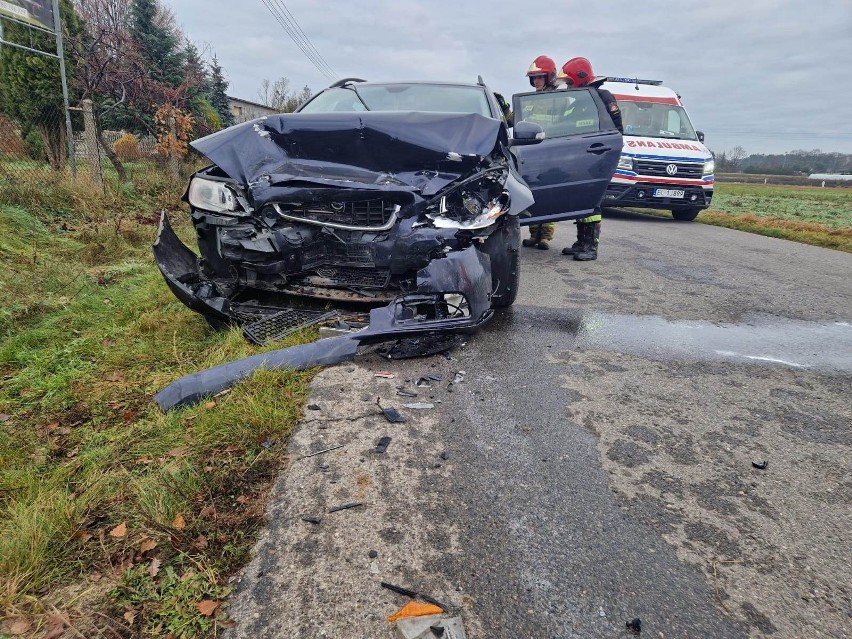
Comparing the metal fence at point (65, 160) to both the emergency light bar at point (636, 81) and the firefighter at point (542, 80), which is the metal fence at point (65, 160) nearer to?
the firefighter at point (542, 80)

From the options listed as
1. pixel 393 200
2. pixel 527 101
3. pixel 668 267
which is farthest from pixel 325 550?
pixel 527 101

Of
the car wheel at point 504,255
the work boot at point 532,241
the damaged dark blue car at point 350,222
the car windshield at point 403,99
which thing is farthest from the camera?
the work boot at point 532,241

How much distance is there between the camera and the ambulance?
976 centimetres

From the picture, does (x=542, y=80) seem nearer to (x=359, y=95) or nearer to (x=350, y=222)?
(x=359, y=95)

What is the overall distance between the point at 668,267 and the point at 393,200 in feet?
13.7

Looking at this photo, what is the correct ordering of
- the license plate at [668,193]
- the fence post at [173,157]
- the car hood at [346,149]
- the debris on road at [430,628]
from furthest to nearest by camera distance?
the license plate at [668,193]
the fence post at [173,157]
the car hood at [346,149]
the debris on road at [430,628]

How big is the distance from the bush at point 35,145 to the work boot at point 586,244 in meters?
7.16

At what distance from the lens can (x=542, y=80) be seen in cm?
677

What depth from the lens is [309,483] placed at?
1.84m

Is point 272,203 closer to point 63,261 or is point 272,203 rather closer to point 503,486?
point 503,486

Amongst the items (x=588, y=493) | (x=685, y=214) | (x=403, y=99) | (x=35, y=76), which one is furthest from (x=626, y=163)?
(x=35, y=76)

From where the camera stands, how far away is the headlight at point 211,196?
9.95 feet

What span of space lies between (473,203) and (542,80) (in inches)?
178

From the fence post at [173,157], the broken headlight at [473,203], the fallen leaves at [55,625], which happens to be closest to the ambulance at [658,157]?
the broken headlight at [473,203]
